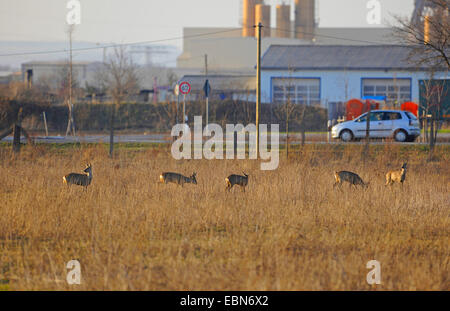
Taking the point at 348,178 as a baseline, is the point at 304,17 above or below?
above

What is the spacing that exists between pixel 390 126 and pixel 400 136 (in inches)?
25.4

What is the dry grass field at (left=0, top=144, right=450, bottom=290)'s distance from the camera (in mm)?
7652

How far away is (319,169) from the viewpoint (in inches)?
723

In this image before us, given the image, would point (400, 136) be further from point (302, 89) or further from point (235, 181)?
point (302, 89)

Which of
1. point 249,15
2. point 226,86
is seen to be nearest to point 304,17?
point 249,15

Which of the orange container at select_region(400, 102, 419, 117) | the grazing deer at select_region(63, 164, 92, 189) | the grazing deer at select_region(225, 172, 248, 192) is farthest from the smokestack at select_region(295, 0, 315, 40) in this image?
the grazing deer at select_region(63, 164, 92, 189)

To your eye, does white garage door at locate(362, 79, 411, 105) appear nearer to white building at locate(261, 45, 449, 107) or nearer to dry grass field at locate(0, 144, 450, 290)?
white building at locate(261, 45, 449, 107)

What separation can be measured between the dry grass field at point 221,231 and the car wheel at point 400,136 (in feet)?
42.0

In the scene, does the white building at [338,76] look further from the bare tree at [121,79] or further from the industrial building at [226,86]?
the bare tree at [121,79]

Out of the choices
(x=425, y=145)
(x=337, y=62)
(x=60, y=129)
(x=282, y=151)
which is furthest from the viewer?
(x=337, y=62)

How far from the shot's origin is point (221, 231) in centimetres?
1055
